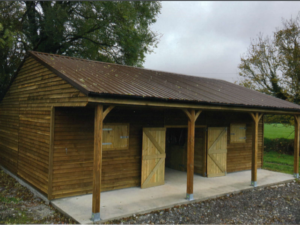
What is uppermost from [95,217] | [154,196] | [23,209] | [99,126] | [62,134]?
[99,126]

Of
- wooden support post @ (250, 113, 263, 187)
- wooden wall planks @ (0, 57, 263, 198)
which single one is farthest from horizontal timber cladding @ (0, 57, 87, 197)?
wooden support post @ (250, 113, 263, 187)

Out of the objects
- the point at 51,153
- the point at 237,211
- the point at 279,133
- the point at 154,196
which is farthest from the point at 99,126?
the point at 279,133

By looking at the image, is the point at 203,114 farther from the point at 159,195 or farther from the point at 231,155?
the point at 159,195

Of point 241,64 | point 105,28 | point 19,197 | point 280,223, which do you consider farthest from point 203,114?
point 241,64

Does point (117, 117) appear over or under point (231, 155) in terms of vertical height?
over

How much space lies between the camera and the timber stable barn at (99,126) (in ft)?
19.1

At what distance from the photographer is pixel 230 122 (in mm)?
10484

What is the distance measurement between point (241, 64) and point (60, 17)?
49.8 feet

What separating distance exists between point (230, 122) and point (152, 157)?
4.10 meters

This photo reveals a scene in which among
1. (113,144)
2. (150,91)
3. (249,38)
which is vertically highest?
(249,38)

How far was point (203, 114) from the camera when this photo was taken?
31.7ft

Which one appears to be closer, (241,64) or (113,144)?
(113,144)

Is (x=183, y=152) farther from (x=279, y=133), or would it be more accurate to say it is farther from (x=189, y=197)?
(x=279, y=133)

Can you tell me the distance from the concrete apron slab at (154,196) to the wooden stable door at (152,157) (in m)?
0.26
